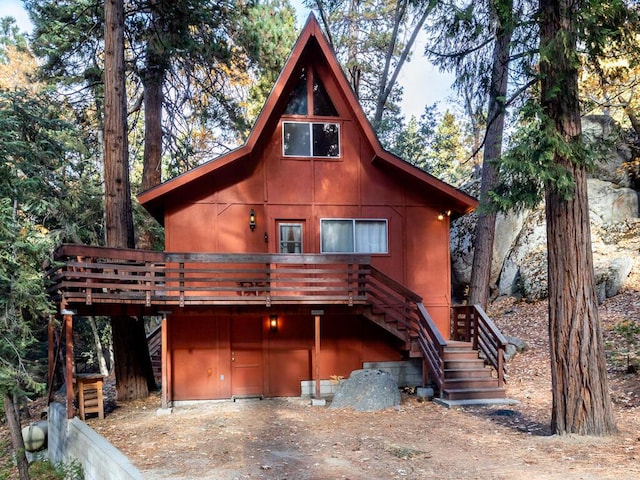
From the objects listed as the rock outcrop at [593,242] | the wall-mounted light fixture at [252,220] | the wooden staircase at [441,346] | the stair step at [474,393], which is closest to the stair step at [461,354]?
the wooden staircase at [441,346]

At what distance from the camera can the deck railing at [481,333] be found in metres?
10.7

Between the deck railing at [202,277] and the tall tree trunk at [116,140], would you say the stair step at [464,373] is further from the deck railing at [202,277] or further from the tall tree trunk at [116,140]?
the tall tree trunk at [116,140]

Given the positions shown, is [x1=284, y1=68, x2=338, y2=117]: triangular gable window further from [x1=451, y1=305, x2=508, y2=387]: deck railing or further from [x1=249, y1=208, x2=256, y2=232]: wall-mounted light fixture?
[x1=451, y1=305, x2=508, y2=387]: deck railing

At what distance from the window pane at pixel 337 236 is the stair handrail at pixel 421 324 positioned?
120 cm

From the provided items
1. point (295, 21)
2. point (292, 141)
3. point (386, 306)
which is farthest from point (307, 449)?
point (295, 21)

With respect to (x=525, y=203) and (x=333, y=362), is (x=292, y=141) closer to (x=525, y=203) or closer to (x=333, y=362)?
(x=333, y=362)

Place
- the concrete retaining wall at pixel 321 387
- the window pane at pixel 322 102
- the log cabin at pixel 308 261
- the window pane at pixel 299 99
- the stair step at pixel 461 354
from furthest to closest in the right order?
the window pane at pixel 322 102
the window pane at pixel 299 99
the concrete retaining wall at pixel 321 387
the stair step at pixel 461 354
the log cabin at pixel 308 261

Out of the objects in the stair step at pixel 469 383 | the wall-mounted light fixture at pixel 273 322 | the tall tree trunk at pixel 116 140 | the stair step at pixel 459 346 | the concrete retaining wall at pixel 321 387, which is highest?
the tall tree trunk at pixel 116 140

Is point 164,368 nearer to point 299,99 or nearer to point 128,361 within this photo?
point 128,361

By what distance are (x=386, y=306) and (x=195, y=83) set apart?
921 centimetres

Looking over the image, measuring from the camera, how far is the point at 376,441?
25.1ft

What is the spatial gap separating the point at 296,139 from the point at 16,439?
28.6 ft

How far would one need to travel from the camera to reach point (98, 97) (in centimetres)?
1504

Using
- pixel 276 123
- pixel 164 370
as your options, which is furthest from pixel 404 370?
pixel 276 123
